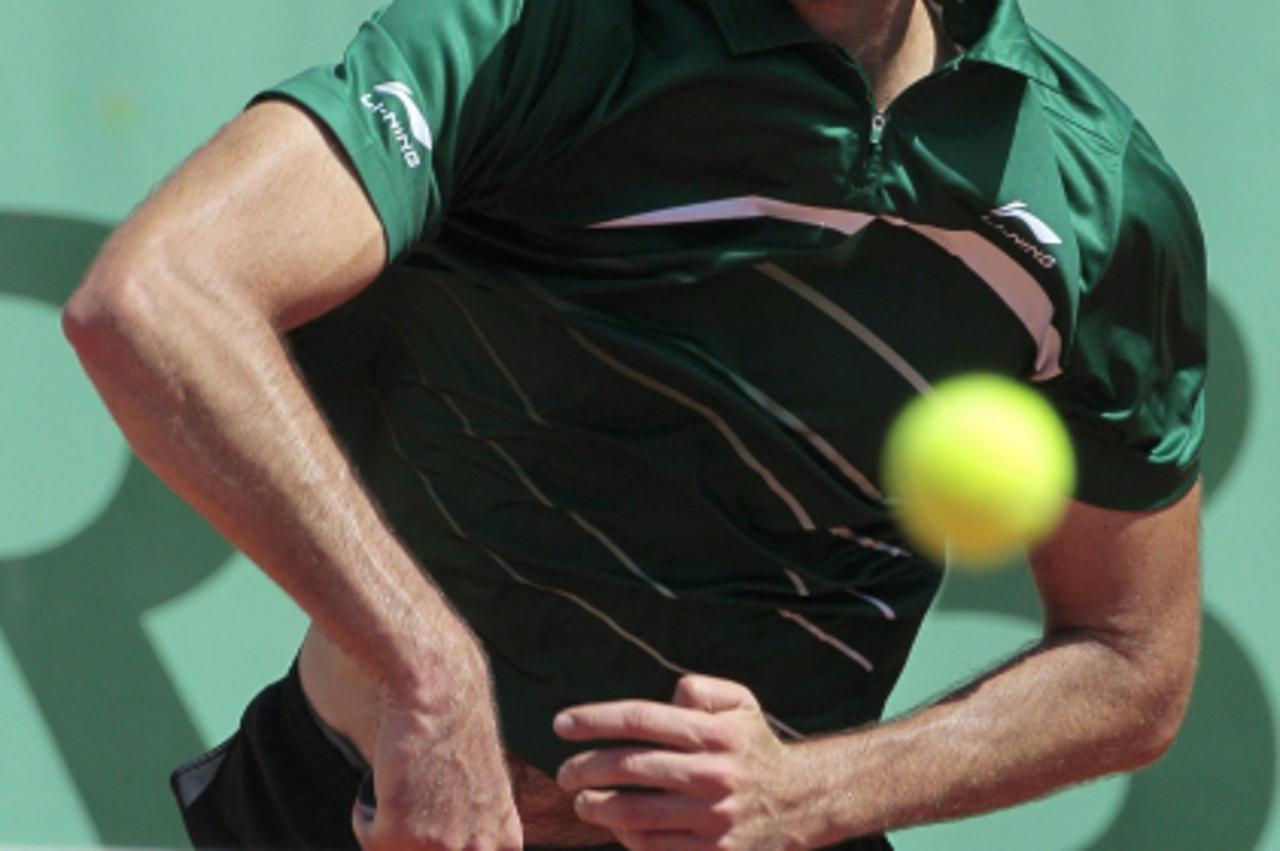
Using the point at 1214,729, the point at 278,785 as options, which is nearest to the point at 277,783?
the point at 278,785

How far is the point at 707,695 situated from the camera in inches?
54.6

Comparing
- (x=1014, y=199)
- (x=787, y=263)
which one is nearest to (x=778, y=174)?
(x=787, y=263)

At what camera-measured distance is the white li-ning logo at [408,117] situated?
4.37 feet

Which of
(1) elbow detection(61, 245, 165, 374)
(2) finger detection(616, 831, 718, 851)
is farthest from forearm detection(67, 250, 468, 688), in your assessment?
(2) finger detection(616, 831, 718, 851)

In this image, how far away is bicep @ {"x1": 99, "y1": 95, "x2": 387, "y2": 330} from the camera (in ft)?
4.02

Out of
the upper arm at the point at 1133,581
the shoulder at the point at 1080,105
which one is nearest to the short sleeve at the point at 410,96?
the shoulder at the point at 1080,105

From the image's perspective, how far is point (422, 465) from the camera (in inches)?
66.7

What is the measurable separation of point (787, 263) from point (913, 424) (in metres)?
0.20

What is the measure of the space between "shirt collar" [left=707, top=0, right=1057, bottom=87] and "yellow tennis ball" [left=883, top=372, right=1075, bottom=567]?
10.5 inches

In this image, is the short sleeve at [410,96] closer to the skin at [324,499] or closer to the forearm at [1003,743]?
Answer: the skin at [324,499]

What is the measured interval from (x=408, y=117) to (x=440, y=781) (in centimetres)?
45

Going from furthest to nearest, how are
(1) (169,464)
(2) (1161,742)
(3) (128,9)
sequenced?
1. (3) (128,9)
2. (2) (1161,742)
3. (1) (169,464)

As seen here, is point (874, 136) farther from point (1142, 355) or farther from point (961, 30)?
point (1142, 355)

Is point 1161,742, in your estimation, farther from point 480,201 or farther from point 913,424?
point 480,201
